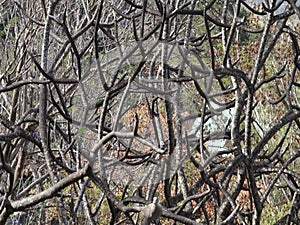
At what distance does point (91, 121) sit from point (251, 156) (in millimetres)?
466

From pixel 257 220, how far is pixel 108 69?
30.7 inches

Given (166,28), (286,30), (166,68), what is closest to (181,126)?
(166,68)

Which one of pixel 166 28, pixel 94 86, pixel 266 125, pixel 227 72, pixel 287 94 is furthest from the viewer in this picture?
pixel 266 125

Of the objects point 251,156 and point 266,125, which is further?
point 266,125

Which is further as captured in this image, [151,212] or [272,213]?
[272,213]

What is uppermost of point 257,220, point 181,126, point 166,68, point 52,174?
point 166,68

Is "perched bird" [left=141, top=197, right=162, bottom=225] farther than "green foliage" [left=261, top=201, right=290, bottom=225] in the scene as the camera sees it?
No

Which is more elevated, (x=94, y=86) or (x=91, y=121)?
(x=94, y=86)

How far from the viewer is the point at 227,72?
1516 millimetres

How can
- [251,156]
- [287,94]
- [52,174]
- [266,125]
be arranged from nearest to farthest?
[52,174] < [251,156] < [287,94] < [266,125]

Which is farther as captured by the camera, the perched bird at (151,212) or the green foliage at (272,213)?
the green foliage at (272,213)

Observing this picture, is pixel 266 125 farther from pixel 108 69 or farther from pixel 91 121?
pixel 91 121

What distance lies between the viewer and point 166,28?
1.75 m

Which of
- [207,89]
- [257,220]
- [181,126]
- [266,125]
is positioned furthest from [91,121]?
[266,125]
